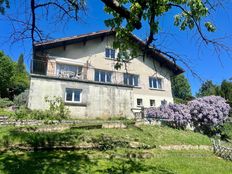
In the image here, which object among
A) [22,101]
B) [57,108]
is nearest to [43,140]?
[57,108]

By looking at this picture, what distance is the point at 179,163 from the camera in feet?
37.2

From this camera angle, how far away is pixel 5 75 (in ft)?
141

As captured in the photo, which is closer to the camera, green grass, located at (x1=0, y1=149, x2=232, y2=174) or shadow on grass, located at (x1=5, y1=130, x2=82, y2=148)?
green grass, located at (x1=0, y1=149, x2=232, y2=174)

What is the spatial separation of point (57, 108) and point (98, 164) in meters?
11.9

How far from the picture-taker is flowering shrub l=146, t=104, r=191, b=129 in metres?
21.7

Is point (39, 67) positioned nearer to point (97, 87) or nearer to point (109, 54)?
point (97, 87)

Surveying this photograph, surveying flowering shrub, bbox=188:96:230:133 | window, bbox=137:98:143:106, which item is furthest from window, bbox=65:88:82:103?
flowering shrub, bbox=188:96:230:133

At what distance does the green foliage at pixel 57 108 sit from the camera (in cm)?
2047

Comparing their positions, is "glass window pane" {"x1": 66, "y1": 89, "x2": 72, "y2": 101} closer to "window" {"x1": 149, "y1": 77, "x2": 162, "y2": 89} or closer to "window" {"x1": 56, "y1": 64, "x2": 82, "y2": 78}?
"window" {"x1": 56, "y1": 64, "x2": 82, "y2": 78}

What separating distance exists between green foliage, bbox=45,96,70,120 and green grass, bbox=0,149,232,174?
30.7 ft

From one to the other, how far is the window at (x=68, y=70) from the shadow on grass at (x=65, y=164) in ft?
50.9

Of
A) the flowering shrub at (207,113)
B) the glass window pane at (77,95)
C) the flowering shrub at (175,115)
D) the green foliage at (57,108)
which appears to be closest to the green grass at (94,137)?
the flowering shrub at (175,115)

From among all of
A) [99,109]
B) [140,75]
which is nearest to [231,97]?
[140,75]

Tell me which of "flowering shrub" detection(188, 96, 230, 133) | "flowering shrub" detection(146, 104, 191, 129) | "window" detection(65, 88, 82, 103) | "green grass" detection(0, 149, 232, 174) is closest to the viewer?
"green grass" detection(0, 149, 232, 174)
